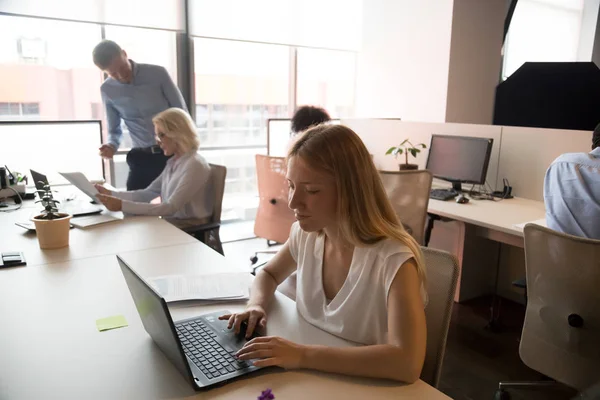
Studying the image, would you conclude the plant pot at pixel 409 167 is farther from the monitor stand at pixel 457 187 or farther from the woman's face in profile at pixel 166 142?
the woman's face in profile at pixel 166 142

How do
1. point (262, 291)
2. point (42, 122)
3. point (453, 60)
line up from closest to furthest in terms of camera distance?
point (262, 291) → point (42, 122) → point (453, 60)

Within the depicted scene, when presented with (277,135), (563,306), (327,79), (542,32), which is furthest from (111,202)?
(542,32)

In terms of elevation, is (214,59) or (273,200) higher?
(214,59)

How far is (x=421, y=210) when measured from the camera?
270cm

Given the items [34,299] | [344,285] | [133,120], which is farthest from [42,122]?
[344,285]

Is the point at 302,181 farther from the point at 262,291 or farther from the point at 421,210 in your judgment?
the point at 421,210

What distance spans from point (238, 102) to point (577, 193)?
11.7 ft

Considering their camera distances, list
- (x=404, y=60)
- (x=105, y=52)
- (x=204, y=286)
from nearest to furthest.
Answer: (x=204, y=286) → (x=105, y=52) → (x=404, y=60)

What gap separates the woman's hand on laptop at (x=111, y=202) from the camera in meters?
2.39

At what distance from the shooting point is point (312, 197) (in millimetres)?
1202

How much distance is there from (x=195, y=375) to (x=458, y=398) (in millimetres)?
1567

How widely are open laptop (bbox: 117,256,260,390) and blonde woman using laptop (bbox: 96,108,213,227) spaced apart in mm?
1458

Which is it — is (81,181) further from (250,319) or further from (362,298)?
(362,298)

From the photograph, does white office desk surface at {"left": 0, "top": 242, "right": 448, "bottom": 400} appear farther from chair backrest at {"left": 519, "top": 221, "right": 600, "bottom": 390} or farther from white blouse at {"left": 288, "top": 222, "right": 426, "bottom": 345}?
chair backrest at {"left": 519, "top": 221, "right": 600, "bottom": 390}
